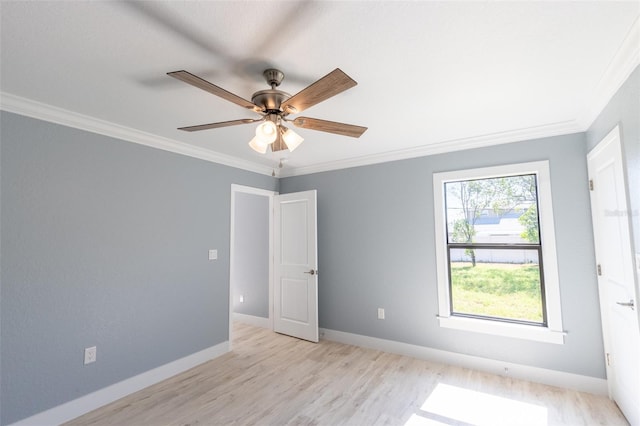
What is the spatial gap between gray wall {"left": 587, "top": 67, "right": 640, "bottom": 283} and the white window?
3.33 ft

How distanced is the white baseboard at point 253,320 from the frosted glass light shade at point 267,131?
345 centimetres

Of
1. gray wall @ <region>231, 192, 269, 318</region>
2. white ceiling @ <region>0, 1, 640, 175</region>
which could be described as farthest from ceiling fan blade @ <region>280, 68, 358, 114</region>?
gray wall @ <region>231, 192, 269, 318</region>

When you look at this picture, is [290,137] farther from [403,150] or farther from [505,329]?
[505,329]

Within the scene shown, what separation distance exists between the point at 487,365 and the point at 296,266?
2487 mm

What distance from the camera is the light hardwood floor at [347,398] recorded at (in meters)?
2.29

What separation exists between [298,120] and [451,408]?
2566 mm

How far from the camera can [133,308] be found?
2797 millimetres

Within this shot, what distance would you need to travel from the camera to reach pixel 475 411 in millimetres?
2367

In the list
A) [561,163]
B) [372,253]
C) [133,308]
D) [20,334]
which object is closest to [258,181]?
[372,253]

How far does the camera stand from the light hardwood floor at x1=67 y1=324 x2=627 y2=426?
7.50 ft

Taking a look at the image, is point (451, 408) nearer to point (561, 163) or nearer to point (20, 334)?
point (561, 163)

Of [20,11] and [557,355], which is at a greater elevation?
[20,11]

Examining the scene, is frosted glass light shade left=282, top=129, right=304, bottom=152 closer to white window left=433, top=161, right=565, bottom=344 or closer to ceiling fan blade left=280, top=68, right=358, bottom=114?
ceiling fan blade left=280, top=68, right=358, bottom=114

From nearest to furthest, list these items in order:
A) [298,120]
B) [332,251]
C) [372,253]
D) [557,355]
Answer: [298,120] < [557,355] < [372,253] < [332,251]
